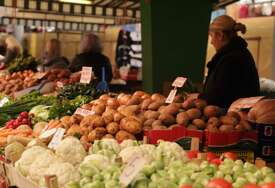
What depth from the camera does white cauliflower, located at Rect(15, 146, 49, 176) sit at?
2.84m

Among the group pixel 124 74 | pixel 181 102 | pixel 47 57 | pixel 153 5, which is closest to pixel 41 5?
pixel 124 74

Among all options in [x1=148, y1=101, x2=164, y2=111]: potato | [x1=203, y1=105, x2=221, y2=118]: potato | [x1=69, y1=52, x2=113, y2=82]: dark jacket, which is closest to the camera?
[x1=203, y1=105, x2=221, y2=118]: potato

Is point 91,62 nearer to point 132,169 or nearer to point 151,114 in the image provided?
point 151,114

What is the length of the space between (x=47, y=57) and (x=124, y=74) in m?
3.75

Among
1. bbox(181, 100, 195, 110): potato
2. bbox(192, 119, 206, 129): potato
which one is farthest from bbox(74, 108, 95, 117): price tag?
bbox(192, 119, 206, 129): potato

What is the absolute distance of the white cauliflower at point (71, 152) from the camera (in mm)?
2842

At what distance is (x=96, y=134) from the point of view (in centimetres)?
330

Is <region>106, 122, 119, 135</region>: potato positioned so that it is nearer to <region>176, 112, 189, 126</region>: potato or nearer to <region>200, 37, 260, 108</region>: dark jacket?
<region>176, 112, 189, 126</region>: potato

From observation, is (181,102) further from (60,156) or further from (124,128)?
(60,156)

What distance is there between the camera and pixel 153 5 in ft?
18.6

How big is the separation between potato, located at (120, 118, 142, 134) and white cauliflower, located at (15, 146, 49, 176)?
0.62 meters

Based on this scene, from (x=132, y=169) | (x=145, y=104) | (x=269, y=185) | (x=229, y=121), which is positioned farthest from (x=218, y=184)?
(x=145, y=104)

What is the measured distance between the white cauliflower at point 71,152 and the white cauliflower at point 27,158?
11 centimetres

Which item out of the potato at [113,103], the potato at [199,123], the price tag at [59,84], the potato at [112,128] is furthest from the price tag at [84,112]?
A: the price tag at [59,84]
